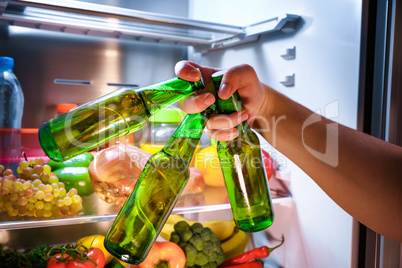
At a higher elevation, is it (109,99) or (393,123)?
(109,99)

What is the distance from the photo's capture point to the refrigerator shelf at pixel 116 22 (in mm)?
923

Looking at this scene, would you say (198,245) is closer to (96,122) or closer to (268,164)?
(268,164)

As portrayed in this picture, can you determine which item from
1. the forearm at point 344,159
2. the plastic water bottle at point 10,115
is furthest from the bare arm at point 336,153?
the plastic water bottle at point 10,115

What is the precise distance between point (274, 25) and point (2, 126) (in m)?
0.82

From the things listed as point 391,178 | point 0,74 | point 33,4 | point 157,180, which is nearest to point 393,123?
point 391,178

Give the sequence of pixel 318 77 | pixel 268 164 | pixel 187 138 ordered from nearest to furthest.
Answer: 1. pixel 187 138
2. pixel 318 77
3. pixel 268 164

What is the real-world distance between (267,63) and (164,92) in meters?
0.70

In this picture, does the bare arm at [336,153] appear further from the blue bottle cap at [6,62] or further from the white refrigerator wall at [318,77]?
the blue bottle cap at [6,62]

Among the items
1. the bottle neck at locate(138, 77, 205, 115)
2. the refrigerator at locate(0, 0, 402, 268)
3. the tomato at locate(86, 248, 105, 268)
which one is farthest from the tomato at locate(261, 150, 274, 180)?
the bottle neck at locate(138, 77, 205, 115)

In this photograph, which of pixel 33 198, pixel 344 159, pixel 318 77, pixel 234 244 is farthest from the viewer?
pixel 234 244

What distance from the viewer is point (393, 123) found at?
905 millimetres

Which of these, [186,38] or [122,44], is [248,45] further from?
[122,44]

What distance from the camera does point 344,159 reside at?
71 cm

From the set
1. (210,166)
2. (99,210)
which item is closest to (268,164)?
(210,166)
